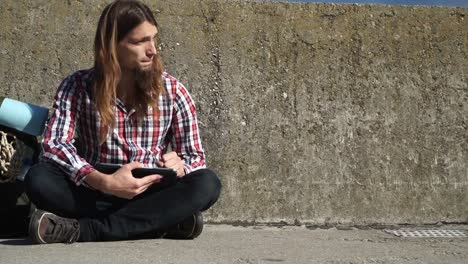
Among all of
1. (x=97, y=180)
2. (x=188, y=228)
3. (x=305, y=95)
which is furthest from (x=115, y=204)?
(x=305, y=95)

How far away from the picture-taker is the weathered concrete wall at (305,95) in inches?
166

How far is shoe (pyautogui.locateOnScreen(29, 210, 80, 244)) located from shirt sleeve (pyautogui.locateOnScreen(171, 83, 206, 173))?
66 centimetres

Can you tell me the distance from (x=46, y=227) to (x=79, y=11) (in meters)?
1.40

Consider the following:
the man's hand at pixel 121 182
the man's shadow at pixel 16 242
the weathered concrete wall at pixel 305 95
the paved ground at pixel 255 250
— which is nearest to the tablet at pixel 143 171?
the man's hand at pixel 121 182

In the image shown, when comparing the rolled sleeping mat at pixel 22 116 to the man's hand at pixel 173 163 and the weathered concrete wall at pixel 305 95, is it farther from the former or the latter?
the man's hand at pixel 173 163

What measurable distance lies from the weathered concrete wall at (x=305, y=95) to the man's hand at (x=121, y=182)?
0.91 meters

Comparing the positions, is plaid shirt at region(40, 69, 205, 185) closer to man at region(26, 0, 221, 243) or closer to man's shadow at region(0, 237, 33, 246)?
man at region(26, 0, 221, 243)

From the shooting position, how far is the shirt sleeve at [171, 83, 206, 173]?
12.3 feet

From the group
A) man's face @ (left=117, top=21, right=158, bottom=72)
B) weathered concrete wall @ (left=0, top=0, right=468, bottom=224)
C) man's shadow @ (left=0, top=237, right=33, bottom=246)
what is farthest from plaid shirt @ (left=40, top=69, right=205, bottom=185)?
weathered concrete wall @ (left=0, top=0, right=468, bottom=224)

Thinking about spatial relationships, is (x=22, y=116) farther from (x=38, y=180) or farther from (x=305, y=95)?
(x=305, y=95)

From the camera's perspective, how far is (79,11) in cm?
423

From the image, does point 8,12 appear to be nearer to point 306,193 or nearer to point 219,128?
point 219,128

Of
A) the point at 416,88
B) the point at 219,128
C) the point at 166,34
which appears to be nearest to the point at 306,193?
the point at 219,128

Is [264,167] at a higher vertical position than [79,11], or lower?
lower
